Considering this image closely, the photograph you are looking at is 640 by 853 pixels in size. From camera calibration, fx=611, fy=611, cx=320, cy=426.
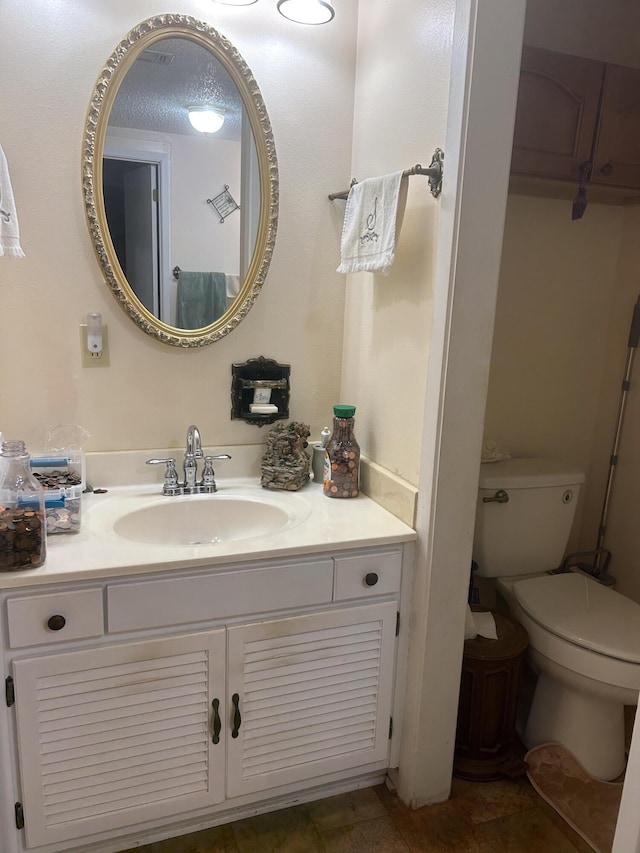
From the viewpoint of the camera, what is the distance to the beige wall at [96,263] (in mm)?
1509

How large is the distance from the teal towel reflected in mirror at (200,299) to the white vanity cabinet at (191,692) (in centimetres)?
74

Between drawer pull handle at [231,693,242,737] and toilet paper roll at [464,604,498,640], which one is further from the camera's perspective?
toilet paper roll at [464,604,498,640]

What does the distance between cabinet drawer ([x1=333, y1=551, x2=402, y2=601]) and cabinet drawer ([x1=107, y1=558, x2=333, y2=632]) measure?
29 mm

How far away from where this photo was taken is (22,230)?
154cm

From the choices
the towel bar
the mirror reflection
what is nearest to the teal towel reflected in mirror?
the mirror reflection

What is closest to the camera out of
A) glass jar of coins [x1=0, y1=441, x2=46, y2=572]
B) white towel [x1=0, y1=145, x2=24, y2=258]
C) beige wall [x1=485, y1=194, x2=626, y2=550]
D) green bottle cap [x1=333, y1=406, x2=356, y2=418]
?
glass jar of coins [x1=0, y1=441, x2=46, y2=572]

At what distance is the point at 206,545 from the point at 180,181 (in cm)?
97

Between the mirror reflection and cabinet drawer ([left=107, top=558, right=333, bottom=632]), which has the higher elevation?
the mirror reflection

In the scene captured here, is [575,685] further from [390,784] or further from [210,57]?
[210,57]

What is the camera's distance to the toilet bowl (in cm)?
164

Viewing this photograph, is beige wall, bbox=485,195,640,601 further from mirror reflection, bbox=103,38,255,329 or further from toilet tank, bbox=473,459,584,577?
mirror reflection, bbox=103,38,255,329

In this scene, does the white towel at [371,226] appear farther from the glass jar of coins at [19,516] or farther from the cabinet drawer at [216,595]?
the glass jar of coins at [19,516]

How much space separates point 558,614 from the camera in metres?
1.79

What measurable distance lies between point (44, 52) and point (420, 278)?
3.51ft
